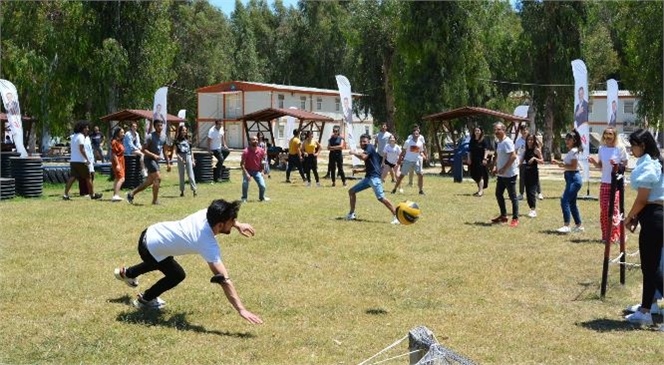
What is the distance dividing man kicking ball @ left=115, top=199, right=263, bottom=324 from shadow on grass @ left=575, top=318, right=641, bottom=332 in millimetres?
3064

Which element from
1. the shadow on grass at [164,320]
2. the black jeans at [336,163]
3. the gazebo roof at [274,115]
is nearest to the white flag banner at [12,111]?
the black jeans at [336,163]

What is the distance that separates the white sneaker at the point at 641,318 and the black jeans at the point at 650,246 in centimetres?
8

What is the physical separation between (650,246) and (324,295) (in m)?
3.30

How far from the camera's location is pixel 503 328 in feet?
23.3

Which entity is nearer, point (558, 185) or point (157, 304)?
point (157, 304)

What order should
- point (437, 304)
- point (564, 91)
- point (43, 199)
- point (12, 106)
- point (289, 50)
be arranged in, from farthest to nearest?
point (289, 50) → point (564, 91) → point (12, 106) → point (43, 199) → point (437, 304)

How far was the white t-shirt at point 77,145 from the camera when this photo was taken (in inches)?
663

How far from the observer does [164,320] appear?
7191 millimetres

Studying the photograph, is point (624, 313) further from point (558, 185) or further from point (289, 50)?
point (289, 50)

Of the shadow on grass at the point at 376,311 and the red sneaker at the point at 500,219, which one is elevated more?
the red sneaker at the point at 500,219

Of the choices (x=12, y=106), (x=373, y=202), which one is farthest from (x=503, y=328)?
(x=12, y=106)

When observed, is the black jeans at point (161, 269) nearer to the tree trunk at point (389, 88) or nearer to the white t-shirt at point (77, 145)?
the white t-shirt at point (77, 145)

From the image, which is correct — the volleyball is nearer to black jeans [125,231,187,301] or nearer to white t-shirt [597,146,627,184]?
white t-shirt [597,146,627,184]

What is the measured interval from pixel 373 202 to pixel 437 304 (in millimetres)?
10219
